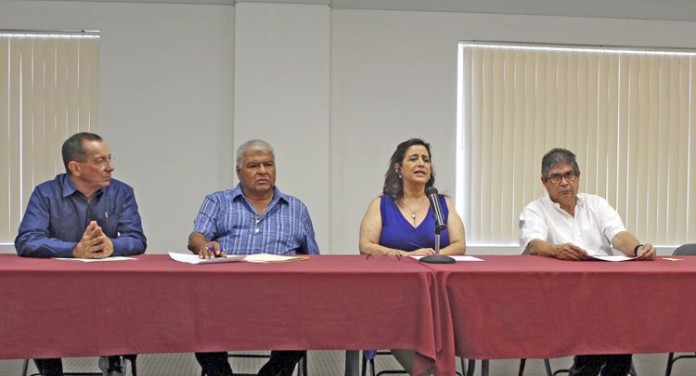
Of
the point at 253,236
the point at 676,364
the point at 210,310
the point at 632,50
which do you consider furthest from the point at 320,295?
the point at 632,50

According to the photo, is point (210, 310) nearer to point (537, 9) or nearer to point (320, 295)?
point (320, 295)

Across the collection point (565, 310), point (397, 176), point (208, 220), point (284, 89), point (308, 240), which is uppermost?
point (284, 89)

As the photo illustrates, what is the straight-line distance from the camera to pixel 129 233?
9.25 ft

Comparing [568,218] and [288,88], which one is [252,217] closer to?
[568,218]

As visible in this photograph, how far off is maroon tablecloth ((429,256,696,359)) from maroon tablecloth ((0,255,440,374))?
0.39 ft

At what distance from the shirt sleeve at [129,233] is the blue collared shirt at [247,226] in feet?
0.88

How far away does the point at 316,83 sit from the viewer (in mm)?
4934

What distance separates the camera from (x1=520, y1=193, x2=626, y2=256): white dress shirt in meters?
3.08

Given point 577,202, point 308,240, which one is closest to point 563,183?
point 577,202

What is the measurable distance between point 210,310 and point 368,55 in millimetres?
3506

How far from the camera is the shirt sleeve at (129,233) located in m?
2.63

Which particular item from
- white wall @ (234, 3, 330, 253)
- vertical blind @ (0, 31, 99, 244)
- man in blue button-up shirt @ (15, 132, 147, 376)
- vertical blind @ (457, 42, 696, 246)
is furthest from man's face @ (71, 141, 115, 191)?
vertical blind @ (457, 42, 696, 246)

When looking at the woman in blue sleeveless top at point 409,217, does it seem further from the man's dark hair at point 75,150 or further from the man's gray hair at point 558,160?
the man's dark hair at point 75,150

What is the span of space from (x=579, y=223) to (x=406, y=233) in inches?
33.9
